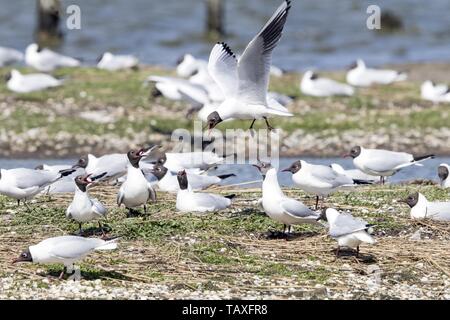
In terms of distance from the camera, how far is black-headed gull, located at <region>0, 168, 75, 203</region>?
31.4 ft

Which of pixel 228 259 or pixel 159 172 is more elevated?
pixel 159 172

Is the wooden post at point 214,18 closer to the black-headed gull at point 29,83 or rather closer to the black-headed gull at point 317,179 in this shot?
the black-headed gull at point 29,83

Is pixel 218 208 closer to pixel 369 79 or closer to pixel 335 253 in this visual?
pixel 335 253

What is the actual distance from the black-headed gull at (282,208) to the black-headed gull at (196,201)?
2.41 ft

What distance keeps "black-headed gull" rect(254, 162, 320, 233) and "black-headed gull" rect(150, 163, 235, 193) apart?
6.13ft

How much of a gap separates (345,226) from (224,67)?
292 centimetres

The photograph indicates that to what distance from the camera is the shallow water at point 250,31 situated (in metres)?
24.3

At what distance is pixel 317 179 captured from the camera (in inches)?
375

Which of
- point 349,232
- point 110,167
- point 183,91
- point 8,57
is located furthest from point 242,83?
point 8,57

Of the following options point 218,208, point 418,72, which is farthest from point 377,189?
point 418,72

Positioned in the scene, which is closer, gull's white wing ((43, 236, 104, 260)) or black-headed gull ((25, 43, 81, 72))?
gull's white wing ((43, 236, 104, 260))

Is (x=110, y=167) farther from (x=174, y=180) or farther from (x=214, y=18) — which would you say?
(x=214, y=18)

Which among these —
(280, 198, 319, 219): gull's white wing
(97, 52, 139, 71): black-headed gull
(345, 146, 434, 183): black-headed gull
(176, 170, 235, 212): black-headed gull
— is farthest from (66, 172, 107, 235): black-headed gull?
(97, 52, 139, 71): black-headed gull

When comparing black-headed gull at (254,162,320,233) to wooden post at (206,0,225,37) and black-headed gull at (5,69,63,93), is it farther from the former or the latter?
wooden post at (206,0,225,37)
